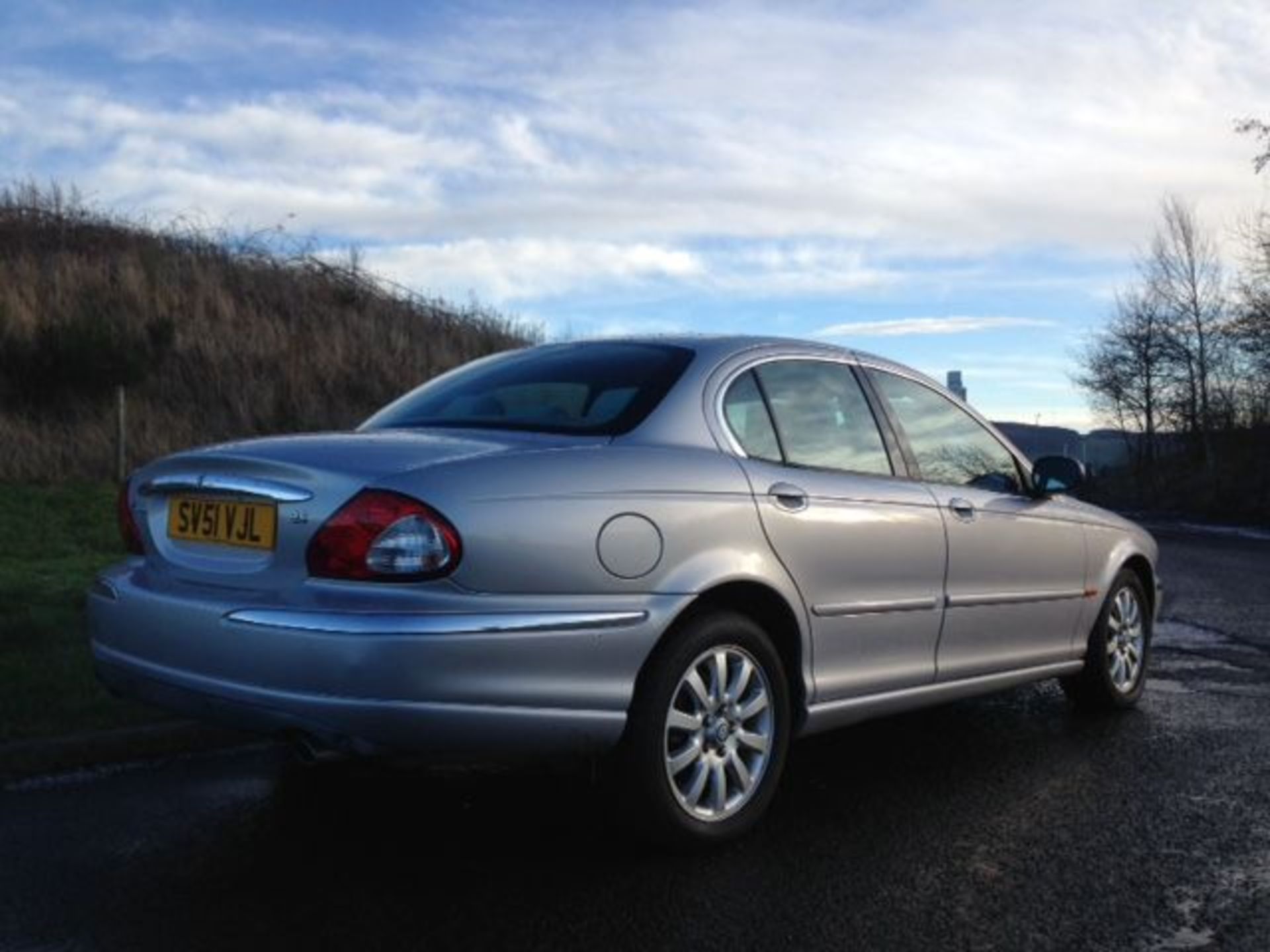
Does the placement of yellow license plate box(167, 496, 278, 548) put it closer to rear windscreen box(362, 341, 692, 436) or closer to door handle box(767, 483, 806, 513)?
rear windscreen box(362, 341, 692, 436)

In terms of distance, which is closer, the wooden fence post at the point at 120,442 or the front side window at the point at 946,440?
the front side window at the point at 946,440

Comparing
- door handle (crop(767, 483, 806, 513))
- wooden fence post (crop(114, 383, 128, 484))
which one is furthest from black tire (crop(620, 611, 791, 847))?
wooden fence post (crop(114, 383, 128, 484))

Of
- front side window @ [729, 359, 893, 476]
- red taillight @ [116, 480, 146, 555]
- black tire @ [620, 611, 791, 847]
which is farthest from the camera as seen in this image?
front side window @ [729, 359, 893, 476]

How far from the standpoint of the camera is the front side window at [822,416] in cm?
468

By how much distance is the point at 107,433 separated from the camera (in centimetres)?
1744

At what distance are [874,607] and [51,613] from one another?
5148 mm

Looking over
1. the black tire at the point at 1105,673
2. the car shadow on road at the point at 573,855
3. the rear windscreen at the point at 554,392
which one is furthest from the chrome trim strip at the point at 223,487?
the black tire at the point at 1105,673

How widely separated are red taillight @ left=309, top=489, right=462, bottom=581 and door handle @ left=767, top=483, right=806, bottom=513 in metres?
1.24

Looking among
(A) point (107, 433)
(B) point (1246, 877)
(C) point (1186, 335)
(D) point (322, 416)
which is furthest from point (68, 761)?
(C) point (1186, 335)

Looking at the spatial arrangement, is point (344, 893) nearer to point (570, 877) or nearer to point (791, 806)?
point (570, 877)

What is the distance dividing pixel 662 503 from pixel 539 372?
1.00 metres

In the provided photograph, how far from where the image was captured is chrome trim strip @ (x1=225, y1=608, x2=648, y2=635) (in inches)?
137

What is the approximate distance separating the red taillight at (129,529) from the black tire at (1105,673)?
4200mm

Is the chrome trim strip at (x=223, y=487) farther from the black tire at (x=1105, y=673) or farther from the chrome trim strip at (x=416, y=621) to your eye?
the black tire at (x=1105, y=673)
